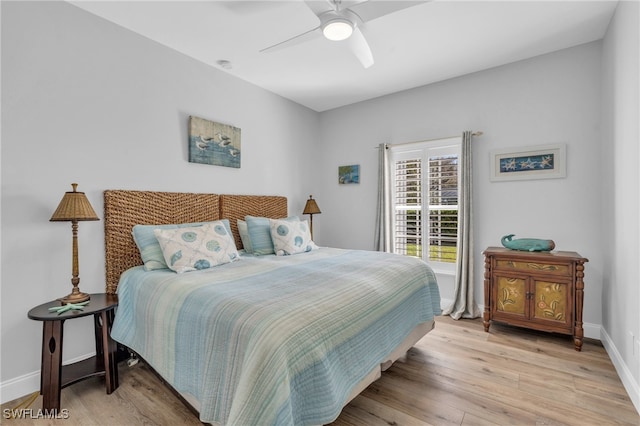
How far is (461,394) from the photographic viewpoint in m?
2.00

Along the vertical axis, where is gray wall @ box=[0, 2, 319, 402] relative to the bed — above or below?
above

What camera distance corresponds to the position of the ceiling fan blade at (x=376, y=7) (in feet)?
5.70

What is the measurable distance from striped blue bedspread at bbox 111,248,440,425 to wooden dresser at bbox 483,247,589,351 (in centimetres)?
99

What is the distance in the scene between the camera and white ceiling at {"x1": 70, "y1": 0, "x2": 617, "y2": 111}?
90.4 inches

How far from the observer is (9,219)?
78.5 inches

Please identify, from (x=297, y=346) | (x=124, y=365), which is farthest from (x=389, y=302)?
(x=124, y=365)

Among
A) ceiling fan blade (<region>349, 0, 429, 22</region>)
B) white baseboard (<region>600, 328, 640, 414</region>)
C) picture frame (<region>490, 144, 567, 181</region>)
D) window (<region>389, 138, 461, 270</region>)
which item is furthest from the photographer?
window (<region>389, 138, 461, 270</region>)

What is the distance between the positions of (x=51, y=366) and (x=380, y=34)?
3362 millimetres

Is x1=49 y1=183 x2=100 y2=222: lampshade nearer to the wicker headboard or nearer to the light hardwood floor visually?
the wicker headboard

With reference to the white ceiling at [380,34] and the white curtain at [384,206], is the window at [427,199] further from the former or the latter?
the white ceiling at [380,34]

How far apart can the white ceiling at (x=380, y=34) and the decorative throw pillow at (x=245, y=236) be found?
1694 millimetres

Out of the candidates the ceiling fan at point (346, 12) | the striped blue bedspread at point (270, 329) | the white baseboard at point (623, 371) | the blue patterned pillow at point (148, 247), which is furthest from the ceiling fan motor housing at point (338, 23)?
the white baseboard at point (623, 371)

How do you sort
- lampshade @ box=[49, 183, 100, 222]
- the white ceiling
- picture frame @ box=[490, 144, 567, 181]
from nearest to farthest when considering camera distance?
lampshade @ box=[49, 183, 100, 222] → the white ceiling → picture frame @ box=[490, 144, 567, 181]

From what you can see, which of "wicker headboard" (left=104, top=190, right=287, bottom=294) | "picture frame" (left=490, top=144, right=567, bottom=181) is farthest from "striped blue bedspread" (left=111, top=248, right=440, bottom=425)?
"picture frame" (left=490, top=144, right=567, bottom=181)
